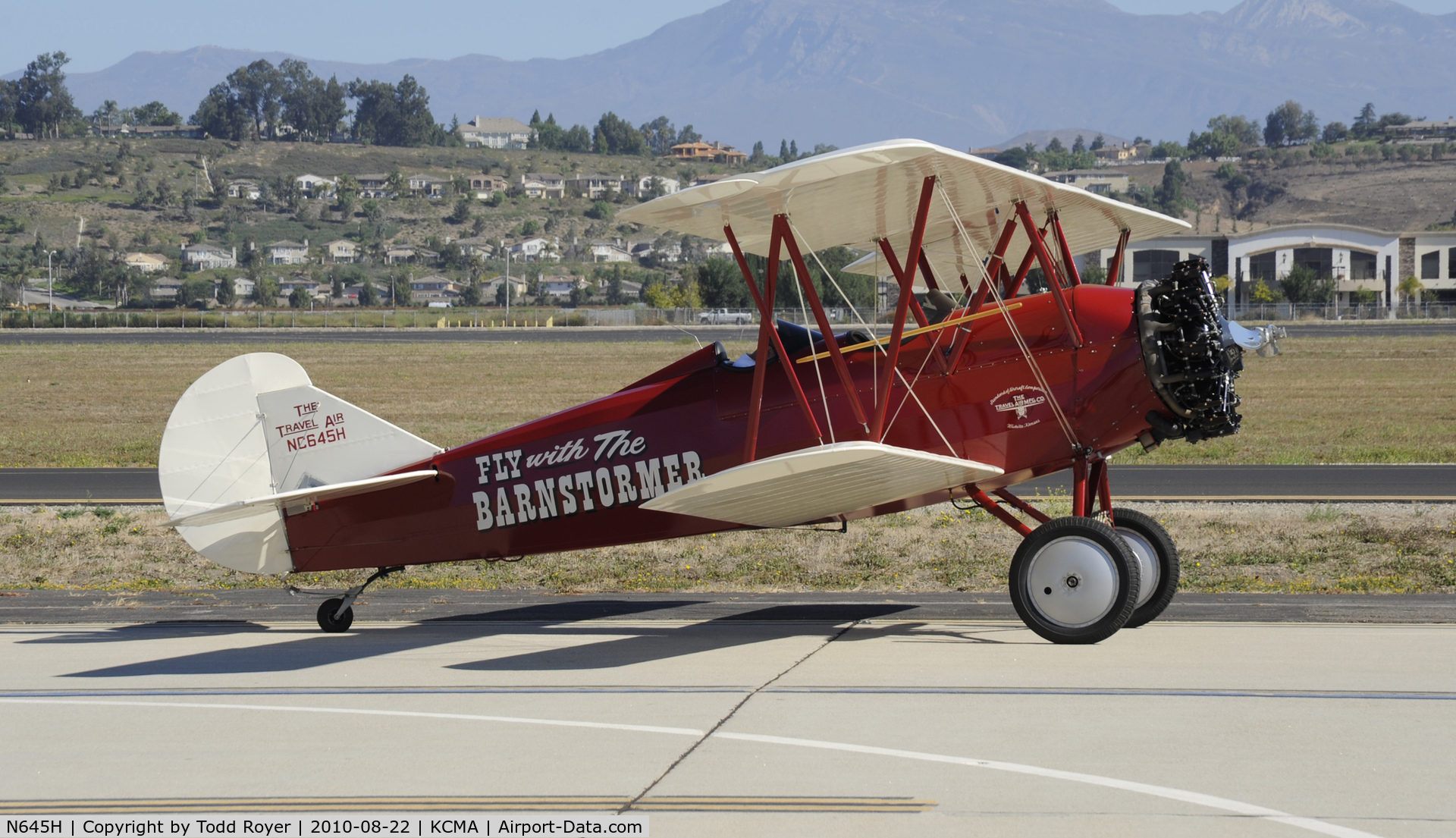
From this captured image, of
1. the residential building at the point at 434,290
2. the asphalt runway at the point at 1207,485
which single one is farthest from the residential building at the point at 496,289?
the asphalt runway at the point at 1207,485

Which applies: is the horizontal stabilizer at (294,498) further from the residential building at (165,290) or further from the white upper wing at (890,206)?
the residential building at (165,290)

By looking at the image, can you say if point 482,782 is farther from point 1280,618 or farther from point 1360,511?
point 1360,511

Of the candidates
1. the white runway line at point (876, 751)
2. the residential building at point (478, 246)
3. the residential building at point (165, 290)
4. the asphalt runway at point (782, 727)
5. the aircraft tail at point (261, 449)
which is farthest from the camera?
the residential building at point (478, 246)

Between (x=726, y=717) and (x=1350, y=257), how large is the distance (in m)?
99.3

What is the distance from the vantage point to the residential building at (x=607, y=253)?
572 feet

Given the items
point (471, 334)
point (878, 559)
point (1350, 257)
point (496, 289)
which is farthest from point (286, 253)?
point (878, 559)

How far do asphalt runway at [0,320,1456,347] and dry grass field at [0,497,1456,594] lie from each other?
1613 inches

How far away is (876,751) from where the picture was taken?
19.9 ft

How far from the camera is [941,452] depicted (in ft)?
28.7

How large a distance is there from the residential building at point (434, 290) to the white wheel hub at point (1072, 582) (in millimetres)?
140396

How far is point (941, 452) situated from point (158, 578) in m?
7.97

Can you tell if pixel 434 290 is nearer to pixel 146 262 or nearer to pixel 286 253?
pixel 286 253

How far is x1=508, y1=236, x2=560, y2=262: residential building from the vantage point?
16962 cm

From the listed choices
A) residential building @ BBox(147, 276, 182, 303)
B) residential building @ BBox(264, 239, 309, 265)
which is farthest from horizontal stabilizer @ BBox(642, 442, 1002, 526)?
residential building @ BBox(264, 239, 309, 265)
